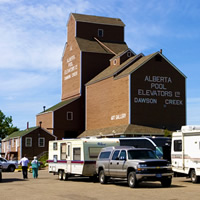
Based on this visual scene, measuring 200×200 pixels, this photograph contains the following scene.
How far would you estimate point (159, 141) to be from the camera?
1507 inches

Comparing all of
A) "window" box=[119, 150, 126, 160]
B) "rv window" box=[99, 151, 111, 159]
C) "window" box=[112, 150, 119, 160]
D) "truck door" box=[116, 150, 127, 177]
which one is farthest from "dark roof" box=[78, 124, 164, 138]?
"truck door" box=[116, 150, 127, 177]

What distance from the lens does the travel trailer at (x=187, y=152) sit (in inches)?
939

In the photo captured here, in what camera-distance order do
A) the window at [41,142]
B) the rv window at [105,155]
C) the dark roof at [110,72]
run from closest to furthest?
the rv window at [105,155] → the dark roof at [110,72] → the window at [41,142]

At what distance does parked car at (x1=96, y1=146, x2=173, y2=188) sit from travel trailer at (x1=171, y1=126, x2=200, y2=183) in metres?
2.45

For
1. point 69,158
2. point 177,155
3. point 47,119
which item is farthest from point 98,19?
point 177,155

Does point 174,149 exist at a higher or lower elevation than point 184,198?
higher

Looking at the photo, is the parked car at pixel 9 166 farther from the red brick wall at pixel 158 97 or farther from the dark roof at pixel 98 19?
the dark roof at pixel 98 19

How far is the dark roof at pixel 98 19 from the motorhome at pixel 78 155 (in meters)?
51.2

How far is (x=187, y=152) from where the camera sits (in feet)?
81.3

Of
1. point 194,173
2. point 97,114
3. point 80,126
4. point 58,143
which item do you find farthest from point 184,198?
point 80,126

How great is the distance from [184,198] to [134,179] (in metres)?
5.05

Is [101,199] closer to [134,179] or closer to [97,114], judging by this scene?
[134,179]

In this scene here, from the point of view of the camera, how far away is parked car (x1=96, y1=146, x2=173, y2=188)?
21344 mm

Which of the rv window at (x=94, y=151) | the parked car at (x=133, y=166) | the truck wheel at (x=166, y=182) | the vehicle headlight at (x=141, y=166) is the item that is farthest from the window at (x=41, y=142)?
the vehicle headlight at (x=141, y=166)
